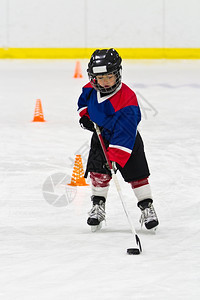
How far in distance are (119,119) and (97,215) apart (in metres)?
0.45

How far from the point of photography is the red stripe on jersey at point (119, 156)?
98.7 inches

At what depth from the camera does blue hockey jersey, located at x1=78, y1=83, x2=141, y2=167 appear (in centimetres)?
250

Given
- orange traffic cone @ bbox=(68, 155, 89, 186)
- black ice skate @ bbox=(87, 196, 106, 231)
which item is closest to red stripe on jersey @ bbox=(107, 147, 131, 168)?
black ice skate @ bbox=(87, 196, 106, 231)

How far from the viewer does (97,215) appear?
8.86 ft

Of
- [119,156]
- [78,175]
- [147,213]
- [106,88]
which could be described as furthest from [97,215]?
[78,175]

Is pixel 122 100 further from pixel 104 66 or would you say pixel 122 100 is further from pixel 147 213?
pixel 147 213

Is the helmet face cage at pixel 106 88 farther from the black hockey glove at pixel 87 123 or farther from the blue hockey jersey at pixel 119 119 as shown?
the black hockey glove at pixel 87 123

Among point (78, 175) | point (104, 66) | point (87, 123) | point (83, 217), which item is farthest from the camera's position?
point (78, 175)

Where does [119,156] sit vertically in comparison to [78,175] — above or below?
above

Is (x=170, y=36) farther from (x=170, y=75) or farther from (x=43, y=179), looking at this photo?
(x=43, y=179)

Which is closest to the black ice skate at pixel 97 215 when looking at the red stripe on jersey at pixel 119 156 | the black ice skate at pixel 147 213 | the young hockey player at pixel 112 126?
the young hockey player at pixel 112 126

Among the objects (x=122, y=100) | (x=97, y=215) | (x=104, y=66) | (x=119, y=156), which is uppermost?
(x=104, y=66)

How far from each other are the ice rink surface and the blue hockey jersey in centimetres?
36

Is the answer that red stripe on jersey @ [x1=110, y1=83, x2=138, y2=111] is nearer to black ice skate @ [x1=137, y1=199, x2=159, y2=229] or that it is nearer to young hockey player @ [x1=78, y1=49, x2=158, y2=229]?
young hockey player @ [x1=78, y1=49, x2=158, y2=229]
